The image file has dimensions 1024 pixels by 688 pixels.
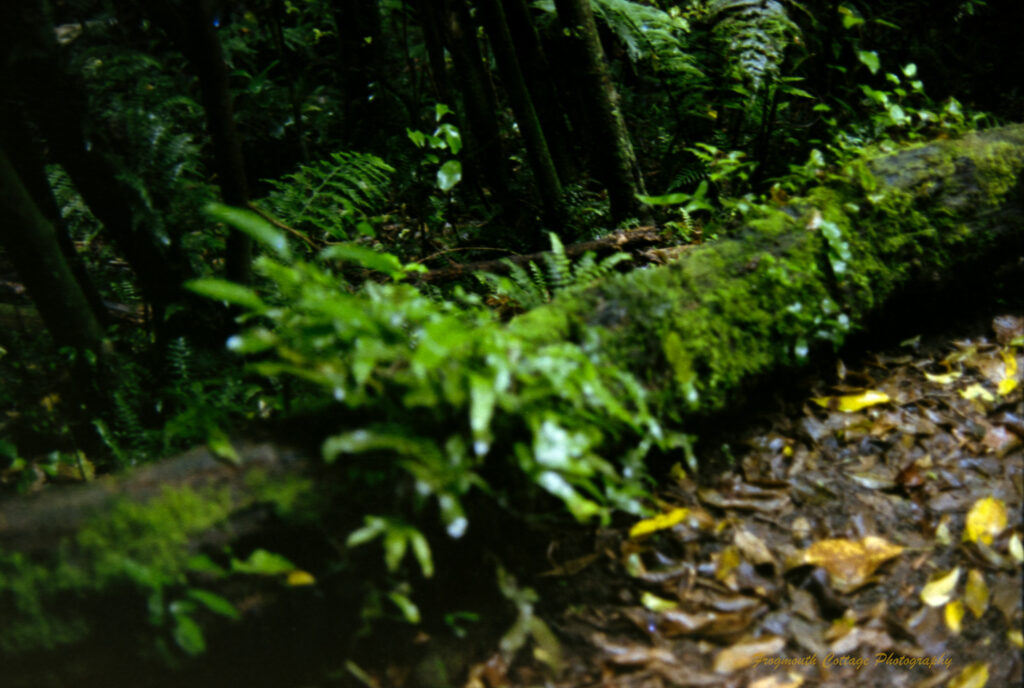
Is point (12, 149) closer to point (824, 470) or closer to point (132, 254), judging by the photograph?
point (132, 254)

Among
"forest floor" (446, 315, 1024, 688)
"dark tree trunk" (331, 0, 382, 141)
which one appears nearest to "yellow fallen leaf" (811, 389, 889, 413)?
"forest floor" (446, 315, 1024, 688)

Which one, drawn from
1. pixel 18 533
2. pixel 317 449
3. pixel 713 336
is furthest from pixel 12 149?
pixel 713 336

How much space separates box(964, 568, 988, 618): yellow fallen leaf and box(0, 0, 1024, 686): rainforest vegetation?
8 centimetres

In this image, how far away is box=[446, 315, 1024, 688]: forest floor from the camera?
1.88 m

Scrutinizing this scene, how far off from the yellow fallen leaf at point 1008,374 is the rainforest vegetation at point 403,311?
0.07 feet

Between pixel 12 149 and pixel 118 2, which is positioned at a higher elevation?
pixel 118 2

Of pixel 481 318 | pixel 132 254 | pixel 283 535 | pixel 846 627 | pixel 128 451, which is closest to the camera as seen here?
pixel 283 535

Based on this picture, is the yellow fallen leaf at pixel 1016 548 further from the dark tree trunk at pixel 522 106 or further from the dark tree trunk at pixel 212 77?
the dark tree trunk at pixel 212 77

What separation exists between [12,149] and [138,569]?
2.34 m

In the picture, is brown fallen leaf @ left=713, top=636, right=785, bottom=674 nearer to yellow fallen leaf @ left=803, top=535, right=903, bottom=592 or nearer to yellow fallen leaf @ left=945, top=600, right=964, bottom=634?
yellow fallen leaf @ left=803, top=535, right=903, bottom=592

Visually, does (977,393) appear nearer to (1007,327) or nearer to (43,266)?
(1007,327)

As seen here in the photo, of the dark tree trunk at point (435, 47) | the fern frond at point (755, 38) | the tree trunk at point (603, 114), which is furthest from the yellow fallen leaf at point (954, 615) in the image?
the dark tree trunk at point (435, 47)

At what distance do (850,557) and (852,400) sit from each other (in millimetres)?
834

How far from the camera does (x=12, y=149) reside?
9.30 ft
